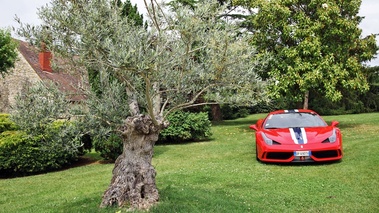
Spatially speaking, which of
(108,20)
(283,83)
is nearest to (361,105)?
(283,83)

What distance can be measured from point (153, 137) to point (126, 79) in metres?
1.05

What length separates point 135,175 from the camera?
471 centimetres

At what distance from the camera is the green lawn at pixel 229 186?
5.18m

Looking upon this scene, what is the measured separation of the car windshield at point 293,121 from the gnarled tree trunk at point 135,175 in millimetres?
5004

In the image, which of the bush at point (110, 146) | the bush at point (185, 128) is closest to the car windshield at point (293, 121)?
the bush at point (110, 146)

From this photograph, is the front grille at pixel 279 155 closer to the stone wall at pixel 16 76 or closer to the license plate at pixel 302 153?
the license plate at pixel 302 153

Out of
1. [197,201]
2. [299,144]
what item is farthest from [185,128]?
[197,201]

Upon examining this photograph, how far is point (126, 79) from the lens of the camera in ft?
13.0

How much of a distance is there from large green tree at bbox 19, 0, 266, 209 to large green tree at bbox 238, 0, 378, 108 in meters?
10.2

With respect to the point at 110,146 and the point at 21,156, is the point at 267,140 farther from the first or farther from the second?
the point at 21,156

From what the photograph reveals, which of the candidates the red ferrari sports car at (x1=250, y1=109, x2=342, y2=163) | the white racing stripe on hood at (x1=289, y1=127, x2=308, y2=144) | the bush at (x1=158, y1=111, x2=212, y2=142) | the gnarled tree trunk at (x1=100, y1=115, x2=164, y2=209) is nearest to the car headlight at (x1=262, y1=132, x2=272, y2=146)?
the red ferrari sports car at (x1=250, y1=109, x2=342, y2=163)

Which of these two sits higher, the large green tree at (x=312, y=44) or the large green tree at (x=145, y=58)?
the large green tree at (x=312, y=44)

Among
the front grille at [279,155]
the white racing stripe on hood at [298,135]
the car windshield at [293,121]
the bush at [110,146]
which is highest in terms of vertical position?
the car windshield at [293,121]

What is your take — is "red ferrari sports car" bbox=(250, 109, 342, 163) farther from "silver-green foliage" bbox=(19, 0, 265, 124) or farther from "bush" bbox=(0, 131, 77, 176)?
"bush" bbox=(0, 131, 77, 176)
